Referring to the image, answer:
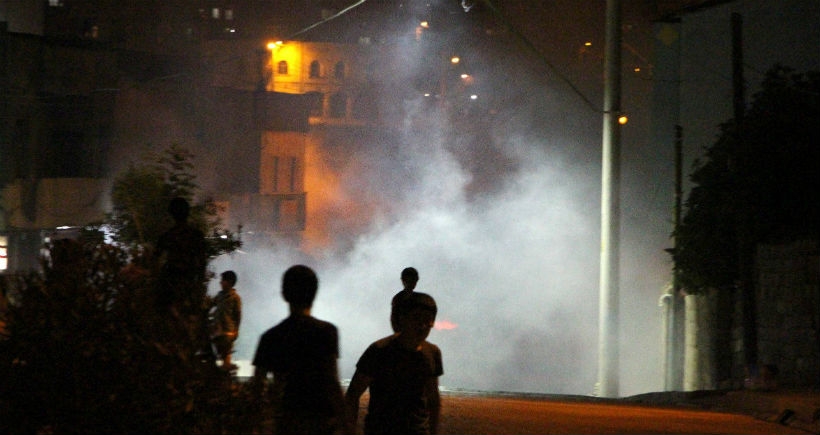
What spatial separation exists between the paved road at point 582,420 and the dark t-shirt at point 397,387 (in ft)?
15.4

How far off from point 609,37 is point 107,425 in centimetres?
1301

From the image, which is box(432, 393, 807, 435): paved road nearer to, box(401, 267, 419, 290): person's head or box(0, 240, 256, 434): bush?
box(401, 267, 419, 290): person's head

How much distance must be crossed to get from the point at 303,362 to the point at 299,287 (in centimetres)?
37

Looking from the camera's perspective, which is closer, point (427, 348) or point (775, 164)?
point (427, 348)

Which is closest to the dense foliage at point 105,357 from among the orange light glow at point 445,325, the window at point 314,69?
the orange light glow at point 445,325

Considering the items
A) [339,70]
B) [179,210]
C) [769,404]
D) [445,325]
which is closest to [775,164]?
[769,404]

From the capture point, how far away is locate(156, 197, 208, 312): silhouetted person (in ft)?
23.6

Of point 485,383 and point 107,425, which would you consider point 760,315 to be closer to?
point 107,425

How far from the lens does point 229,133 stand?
46.1 meters

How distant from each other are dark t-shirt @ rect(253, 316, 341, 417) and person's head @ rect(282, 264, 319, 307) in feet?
0.27

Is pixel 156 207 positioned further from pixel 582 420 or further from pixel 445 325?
pixel 445 325

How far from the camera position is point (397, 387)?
568 cm

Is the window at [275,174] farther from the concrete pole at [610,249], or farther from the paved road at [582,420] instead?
the paved road at [582,420]

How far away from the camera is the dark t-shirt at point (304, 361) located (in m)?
5.45
